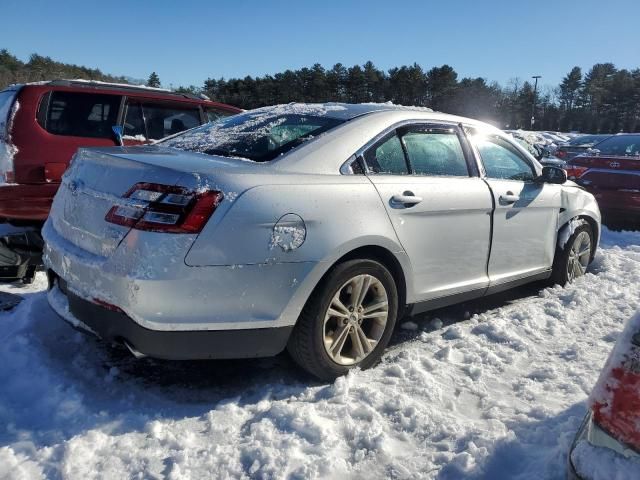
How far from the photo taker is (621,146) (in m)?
8.43

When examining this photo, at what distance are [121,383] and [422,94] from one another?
65.8 metres

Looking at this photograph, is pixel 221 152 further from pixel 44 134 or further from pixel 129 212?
pixel 44 134

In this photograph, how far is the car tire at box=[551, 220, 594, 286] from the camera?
469cm

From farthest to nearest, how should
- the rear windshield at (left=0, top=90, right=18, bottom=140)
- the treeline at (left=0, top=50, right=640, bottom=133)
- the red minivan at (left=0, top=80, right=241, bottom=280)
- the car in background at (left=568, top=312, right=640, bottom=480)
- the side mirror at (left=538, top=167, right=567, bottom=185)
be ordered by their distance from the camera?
the treeline at (left=0, top=50, right=640, bottom=133) < the rear windshield at (left=0, top=90, right=18, bottom=140) < the red minivan at (left=0, top=80, right=241, bottom=280) < the side mirror at (left=538, top=167, right=567, bottom=185) < the car in background at (left=568, top=312, right=640, bottom=480)

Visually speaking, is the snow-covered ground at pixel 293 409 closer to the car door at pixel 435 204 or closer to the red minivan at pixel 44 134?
the car door at pixel 435 204

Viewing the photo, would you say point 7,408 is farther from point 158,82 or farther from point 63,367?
point 158,82

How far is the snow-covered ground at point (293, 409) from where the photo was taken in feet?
7.34

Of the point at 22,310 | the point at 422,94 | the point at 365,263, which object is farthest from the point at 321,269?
the point at 422,94

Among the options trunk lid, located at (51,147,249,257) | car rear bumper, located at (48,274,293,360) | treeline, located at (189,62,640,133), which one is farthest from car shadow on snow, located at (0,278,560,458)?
treeline, located at (189,62,640,133)

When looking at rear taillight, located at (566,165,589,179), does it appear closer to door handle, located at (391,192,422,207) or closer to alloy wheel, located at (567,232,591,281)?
alloy wheel, located at (567,232,591,281)

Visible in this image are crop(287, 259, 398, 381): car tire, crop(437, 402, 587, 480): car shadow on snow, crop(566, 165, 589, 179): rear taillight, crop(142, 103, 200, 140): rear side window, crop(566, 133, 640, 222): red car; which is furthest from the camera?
crop(566, 165, 589, 179): rear taillight

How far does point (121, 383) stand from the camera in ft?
9.31

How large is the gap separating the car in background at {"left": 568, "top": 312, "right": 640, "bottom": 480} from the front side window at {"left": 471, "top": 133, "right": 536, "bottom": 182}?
2422 millimetres

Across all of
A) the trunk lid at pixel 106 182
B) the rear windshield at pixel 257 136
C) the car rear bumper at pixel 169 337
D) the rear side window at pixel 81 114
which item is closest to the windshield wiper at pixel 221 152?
the rear windshield at pixel 257 136
